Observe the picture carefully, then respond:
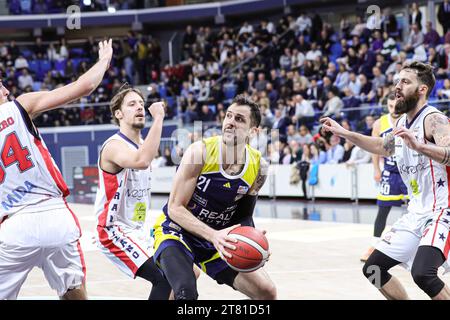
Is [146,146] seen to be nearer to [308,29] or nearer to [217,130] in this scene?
[217,130]

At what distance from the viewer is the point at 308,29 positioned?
80.1 feet

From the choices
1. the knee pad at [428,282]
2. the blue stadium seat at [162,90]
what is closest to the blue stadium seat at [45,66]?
the blue stadium seat at [162,90]

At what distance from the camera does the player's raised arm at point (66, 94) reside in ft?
14.3

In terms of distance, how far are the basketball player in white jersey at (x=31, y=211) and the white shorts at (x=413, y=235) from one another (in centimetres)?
225

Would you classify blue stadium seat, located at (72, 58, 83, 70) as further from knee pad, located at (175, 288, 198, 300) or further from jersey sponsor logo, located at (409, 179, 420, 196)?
knee pad, located at (175, 288, 198, 300)

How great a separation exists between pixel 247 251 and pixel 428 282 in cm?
128

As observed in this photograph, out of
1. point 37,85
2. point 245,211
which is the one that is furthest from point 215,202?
point 37,85

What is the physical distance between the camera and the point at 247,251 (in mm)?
4785

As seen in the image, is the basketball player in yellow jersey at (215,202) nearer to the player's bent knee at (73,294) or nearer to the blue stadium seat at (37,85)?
the player's bent knee at (73,294)

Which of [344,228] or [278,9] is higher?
[278,9]

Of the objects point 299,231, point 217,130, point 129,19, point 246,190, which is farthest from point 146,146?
point 129,19

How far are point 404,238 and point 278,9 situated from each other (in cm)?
2374

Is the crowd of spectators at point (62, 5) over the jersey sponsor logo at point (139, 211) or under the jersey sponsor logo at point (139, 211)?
over

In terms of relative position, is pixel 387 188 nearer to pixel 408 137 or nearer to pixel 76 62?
pixel 408 137
